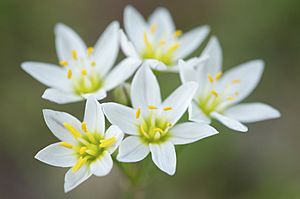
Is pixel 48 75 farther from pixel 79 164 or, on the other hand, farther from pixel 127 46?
pixel 79 164

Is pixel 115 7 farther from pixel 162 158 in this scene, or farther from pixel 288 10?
pixel 162 158

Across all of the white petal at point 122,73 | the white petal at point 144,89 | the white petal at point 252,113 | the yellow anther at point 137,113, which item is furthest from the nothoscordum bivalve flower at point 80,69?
the white petal at point 252,113

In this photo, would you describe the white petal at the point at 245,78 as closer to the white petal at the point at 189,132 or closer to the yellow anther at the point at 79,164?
the white petal at the point at 189,132

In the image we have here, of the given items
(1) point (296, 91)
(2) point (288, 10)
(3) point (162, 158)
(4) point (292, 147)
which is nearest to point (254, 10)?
(2) point (288, 10)

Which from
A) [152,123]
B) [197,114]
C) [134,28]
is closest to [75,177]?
[152,123]

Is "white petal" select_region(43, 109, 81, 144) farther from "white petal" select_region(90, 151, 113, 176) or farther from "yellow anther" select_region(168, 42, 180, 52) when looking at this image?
"yellow anther" select_region(168, 42, 180, 52)
